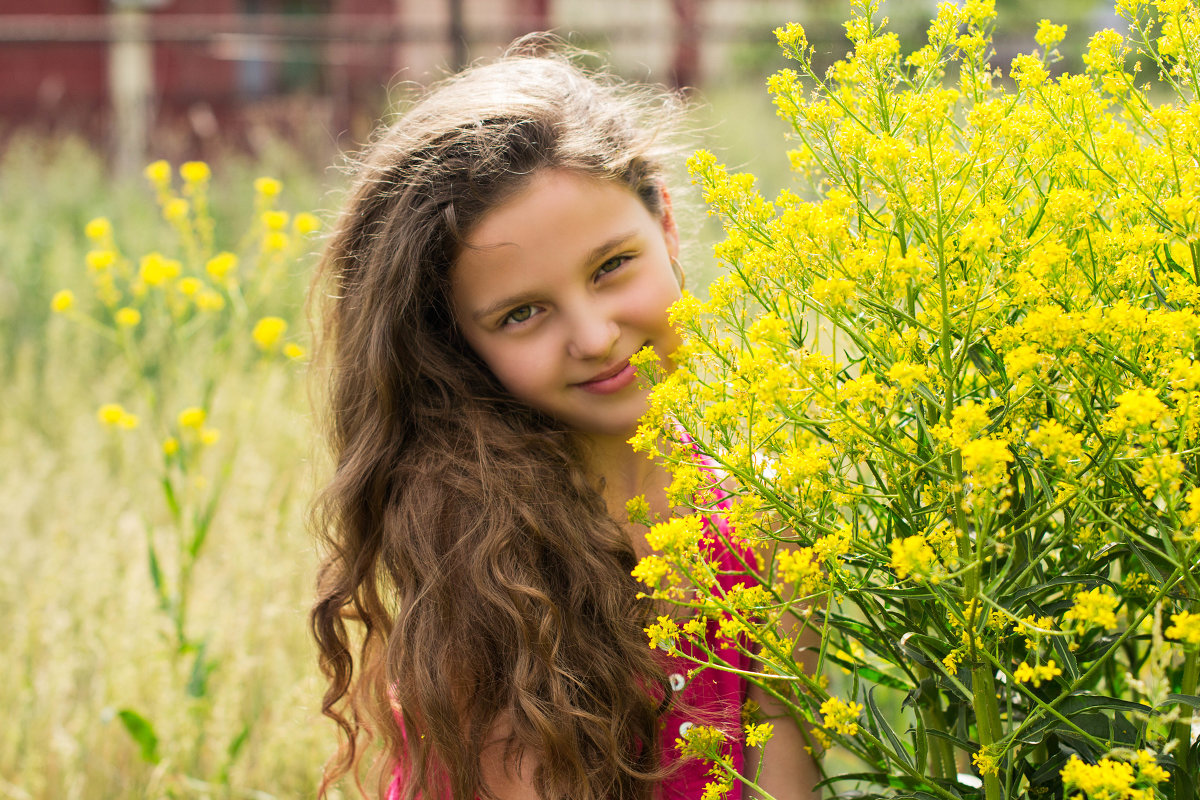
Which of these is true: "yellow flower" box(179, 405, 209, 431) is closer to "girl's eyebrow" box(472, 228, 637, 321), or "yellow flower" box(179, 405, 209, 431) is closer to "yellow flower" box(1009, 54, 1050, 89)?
"girl's eyebrow" box(472, 228, 637, 321)

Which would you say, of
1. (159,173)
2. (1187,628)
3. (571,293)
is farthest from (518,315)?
(159,173)

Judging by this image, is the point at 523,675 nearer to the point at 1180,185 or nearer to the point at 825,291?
the point at 825,291

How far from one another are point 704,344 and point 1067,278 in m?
0.40

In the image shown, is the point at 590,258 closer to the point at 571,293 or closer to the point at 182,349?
the point at 571,293

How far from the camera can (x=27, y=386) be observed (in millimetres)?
5059

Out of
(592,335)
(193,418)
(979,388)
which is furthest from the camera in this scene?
(193,418)

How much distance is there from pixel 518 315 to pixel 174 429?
2908mm

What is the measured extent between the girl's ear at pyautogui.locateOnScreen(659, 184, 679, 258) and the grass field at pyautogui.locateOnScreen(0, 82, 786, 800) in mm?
167

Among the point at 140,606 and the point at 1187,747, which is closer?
the point at 1187,747

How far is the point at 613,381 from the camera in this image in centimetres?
189

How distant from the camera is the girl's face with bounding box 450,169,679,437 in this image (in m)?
1.85

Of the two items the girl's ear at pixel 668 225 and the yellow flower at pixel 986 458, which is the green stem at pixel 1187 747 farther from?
the girl's ear at pixel 668 225

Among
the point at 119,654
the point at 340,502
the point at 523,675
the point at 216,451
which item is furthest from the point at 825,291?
the point at 216,451

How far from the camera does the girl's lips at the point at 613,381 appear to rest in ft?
6.20
